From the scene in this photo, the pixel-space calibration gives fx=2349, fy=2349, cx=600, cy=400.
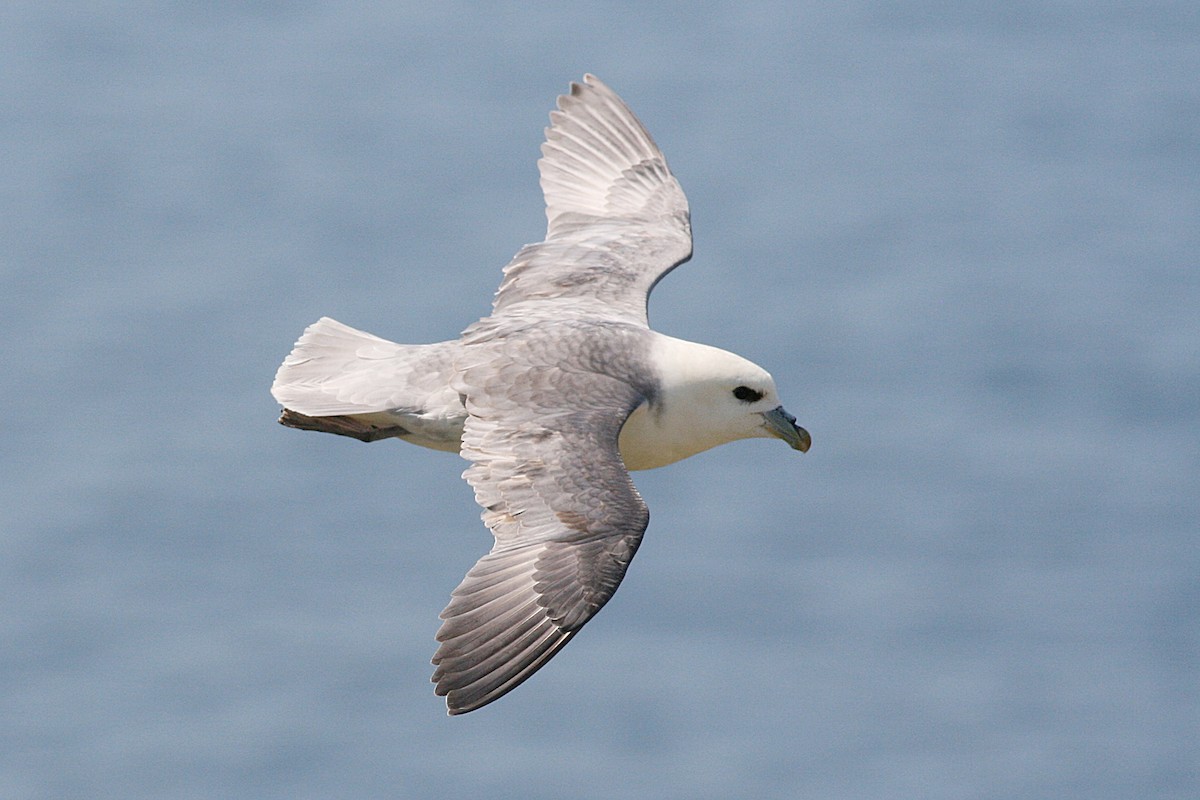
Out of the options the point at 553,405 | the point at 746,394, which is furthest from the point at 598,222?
the point at 553,405

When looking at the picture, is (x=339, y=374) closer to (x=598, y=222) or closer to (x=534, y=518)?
(x=534, y=518)

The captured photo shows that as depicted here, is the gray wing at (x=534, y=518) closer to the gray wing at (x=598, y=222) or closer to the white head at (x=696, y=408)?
the white head at (x=696, y=408)

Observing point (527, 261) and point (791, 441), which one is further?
point (527, 261)

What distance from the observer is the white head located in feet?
33.4

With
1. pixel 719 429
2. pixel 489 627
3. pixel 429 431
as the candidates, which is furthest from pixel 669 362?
pixel 489 627

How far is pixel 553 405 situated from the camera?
387 inches

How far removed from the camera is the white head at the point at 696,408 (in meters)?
10.2

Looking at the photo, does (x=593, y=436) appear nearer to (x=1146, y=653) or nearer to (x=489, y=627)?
(x=489, y=627)

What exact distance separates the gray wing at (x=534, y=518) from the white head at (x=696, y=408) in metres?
0.23

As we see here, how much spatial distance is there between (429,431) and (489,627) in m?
1.49

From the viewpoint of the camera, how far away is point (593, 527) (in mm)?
9273

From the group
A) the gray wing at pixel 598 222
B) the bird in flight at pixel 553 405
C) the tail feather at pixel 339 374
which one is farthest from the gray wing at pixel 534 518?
the gray wing at pixel 598 222

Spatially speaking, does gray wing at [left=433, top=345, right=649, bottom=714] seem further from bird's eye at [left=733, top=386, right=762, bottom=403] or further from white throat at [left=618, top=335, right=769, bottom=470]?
bird's eye at [left=733, top=386, right=762, bottom=403]

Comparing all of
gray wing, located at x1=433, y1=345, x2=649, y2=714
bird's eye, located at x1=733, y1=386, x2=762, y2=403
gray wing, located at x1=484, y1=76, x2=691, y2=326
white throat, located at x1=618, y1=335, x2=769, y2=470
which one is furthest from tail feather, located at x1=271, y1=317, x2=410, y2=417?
bird's eye, located at x1=733, y1=386, x2=762, y2=403
